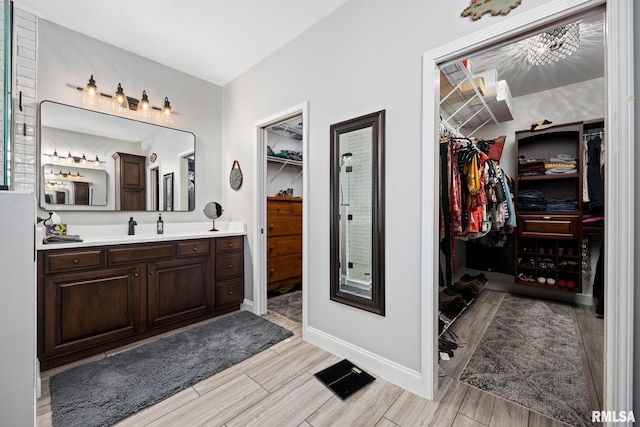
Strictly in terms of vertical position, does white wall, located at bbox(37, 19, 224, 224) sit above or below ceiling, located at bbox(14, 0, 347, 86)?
below

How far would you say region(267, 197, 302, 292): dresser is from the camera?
3484mm

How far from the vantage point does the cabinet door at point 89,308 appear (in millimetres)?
1879

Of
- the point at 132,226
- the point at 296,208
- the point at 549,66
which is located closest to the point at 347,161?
the point at 296,208

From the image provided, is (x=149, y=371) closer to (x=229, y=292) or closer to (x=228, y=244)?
(x=229, y=292)

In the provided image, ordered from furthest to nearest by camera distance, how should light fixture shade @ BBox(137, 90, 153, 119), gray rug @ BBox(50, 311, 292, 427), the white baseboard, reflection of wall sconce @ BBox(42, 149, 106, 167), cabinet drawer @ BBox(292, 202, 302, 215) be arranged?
cabinet drawer @ BBox(292, 202, 302, 215), light fixture shade @ BBox(137, 90, 153, 119), reflection of wall sconce @ BBox(42, 149, 106, 167), the white baseboard, gray rug @ BBox(50, 311, 292, 427)

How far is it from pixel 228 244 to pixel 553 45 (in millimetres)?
3571

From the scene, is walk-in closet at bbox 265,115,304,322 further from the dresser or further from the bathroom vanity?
the bathroom vanity

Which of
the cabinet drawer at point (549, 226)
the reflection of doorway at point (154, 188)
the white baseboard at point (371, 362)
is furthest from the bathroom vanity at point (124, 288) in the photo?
the cabinet drawer at point (549, 226)

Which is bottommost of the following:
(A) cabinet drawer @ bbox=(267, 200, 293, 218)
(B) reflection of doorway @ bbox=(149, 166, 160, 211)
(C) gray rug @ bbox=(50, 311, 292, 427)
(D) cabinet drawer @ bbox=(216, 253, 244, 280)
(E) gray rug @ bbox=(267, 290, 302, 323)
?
(E) gray rug @ bbox=(267, 290, 302, 323)

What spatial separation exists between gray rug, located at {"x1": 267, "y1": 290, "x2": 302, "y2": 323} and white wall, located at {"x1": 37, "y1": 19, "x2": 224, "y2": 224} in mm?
1373

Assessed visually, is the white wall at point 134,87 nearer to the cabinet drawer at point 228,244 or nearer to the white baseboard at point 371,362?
the cabinet drawer at point 228,244

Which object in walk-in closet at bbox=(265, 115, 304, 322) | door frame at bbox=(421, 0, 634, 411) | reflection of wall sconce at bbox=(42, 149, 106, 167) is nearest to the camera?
door frame at bbox=(421, 0, 634, 411)

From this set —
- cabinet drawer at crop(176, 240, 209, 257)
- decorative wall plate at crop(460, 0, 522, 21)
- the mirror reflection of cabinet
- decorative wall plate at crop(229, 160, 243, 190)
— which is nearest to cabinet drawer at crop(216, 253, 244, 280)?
cabinet drawer at crop(176, 240, 209, 257)

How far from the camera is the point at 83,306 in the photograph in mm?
2014
